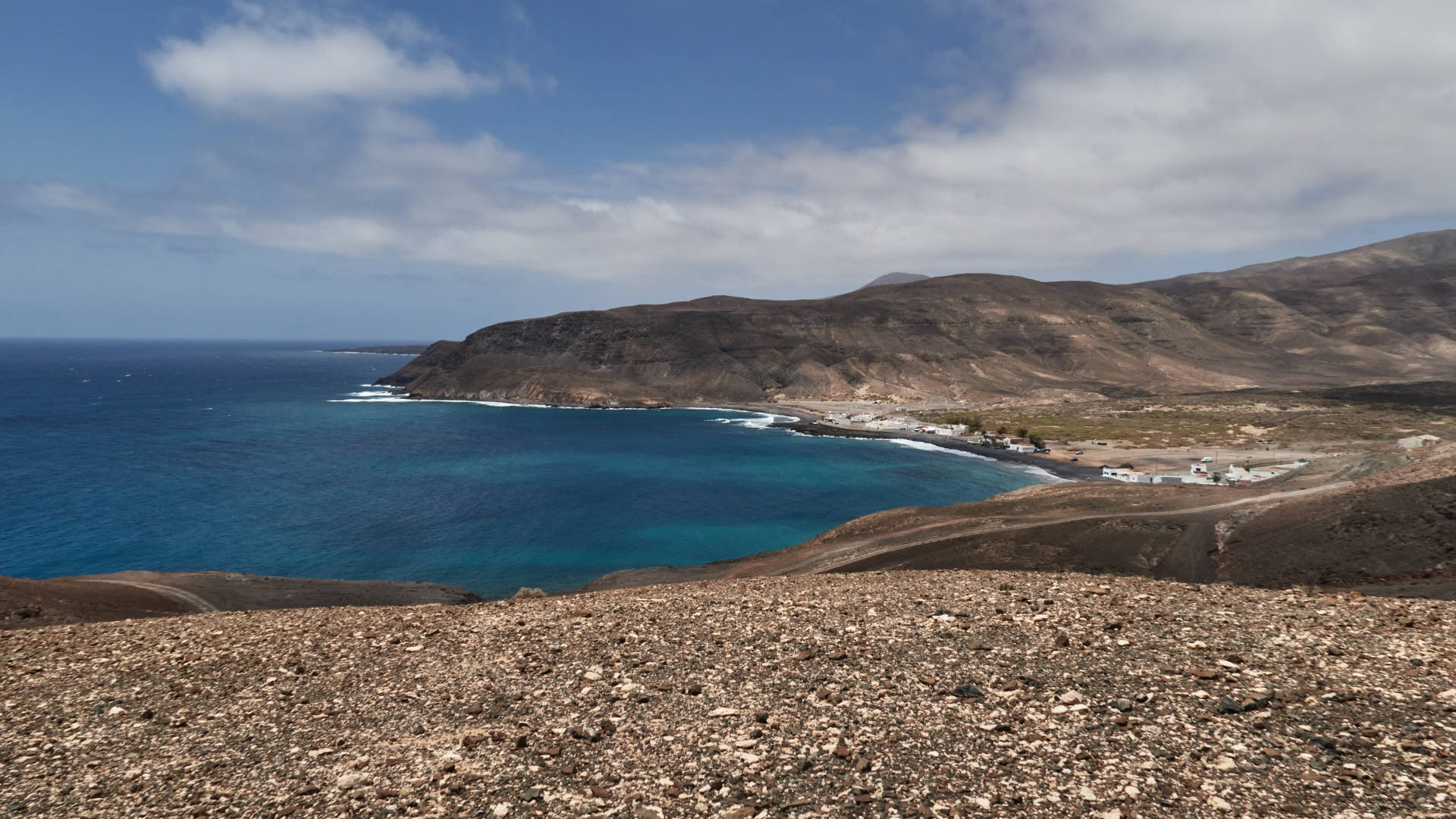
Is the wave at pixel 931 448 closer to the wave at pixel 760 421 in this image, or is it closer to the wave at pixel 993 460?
the wave at pixel 993 460

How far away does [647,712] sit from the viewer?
10453 mm

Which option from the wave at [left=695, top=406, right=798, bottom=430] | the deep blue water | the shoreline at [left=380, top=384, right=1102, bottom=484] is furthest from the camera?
the wave at [left=695, top=406, right=798, bottom=430]

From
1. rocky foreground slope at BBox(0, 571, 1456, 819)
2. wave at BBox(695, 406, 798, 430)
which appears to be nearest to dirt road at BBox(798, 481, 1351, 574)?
rocky foreground slope at BBox(0, 571, 1456, 819)

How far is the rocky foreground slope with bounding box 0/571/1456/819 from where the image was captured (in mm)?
8141

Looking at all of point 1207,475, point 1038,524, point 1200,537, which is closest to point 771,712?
point 1038,524

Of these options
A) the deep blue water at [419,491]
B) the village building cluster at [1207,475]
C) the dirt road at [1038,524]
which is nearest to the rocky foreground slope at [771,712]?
the dirt road at [1038,524]

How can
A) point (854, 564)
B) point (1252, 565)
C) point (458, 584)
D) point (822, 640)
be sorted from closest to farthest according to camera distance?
point (822, 640), point (1252, 565), point (854, 564), point (458, 584)

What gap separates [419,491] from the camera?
229 ft

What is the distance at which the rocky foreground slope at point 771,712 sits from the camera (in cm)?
814

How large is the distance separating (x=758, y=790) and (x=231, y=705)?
983 cm

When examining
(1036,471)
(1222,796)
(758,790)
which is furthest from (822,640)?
(1036,471)

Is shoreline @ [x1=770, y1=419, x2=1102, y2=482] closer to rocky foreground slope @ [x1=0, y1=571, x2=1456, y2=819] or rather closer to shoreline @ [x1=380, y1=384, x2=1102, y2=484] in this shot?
shoreline @ [x1=380, y1=384, x2=1102, y2=484]

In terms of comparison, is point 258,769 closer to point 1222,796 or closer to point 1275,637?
point 1222,796

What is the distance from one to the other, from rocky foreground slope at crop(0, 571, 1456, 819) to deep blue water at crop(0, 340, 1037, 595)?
30.1 metres
